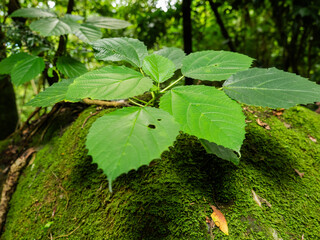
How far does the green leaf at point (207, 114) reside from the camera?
2.27ft

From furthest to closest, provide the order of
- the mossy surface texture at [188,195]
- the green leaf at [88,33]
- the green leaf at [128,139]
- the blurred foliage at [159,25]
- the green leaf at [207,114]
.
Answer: the blurred foliage at [159,25]
the green leaf at [88,33]
the mossy surface texture at [188,195]
the green leaf at [207,114]
the green leaf at [128,139]

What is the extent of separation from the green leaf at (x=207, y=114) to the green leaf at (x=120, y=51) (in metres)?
0.35

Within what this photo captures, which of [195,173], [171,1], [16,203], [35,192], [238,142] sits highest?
[171,1]

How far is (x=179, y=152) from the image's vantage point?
42.5 inches

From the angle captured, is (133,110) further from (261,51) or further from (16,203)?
(261,51)

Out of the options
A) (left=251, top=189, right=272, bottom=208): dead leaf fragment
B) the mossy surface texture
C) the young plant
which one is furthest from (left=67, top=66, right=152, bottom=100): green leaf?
(left=251, top=189, right=272, bottom=208): dead leaf fragment

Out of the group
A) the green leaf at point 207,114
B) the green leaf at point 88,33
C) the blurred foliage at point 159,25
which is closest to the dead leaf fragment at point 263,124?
the green leaf at point 207,114

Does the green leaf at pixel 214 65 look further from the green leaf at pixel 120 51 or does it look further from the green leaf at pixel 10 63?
the green leaf at pixel 10 63

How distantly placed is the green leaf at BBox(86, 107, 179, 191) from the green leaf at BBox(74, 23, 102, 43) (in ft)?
4.14

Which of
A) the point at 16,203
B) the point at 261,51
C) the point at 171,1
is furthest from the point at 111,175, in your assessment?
the point at 261,51

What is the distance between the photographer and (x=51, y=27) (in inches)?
65.9

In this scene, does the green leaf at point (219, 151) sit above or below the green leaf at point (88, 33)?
below

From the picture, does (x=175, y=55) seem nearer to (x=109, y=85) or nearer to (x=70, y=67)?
(x=109, y=85)

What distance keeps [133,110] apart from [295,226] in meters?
0.88
